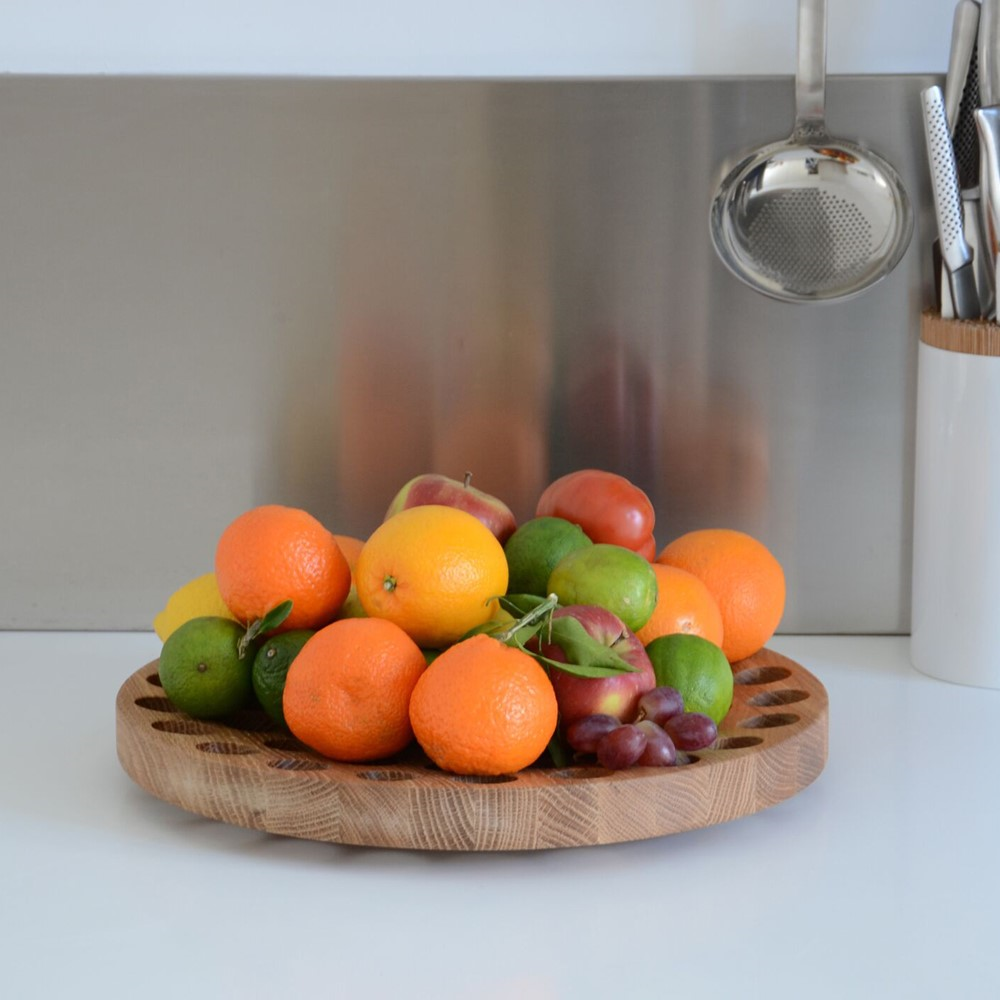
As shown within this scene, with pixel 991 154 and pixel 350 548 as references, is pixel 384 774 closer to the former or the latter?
pixel 350 548

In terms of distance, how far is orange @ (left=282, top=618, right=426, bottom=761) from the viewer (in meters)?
0.78

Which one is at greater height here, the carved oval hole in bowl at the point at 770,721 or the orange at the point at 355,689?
the orange at the point at 355,689

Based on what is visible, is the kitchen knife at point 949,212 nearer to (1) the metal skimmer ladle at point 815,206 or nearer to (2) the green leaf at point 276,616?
(1) the metal skimmer ladle at point 815,206

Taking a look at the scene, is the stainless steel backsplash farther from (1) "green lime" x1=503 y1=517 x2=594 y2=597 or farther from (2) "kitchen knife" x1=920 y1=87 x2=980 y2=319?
(1) "green lime" x1=503 y1=517 x2=594 y2=597

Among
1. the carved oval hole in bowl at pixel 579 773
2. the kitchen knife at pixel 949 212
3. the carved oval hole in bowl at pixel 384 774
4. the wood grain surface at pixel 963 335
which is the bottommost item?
the carved oval hole in bowl at pixel 384 774

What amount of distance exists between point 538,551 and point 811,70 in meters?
0.44

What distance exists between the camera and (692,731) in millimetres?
781

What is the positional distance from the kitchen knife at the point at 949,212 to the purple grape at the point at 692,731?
0.42 metres

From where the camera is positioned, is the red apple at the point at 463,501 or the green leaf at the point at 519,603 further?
the red apple at the point at 463,501

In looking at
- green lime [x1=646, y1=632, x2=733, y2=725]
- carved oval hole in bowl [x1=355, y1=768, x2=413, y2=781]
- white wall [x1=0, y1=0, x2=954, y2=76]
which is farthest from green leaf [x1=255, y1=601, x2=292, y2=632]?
white wall [x1=0, y1=0, x2=954, y2=76]

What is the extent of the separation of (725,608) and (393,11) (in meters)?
0.52

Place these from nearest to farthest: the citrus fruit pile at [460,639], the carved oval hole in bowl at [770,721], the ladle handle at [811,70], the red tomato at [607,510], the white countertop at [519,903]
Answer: the white countertop at [519,903] < the citrus fruit pile at [460,639] < the carved oval hole in bowl at [770,721] < the red tomato at [607,510] < the ladle handle at [811,70]

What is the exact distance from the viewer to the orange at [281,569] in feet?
2.79

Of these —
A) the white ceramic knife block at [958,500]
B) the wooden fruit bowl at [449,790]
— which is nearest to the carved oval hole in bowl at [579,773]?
the wooden fruit bowl at [449,790]
